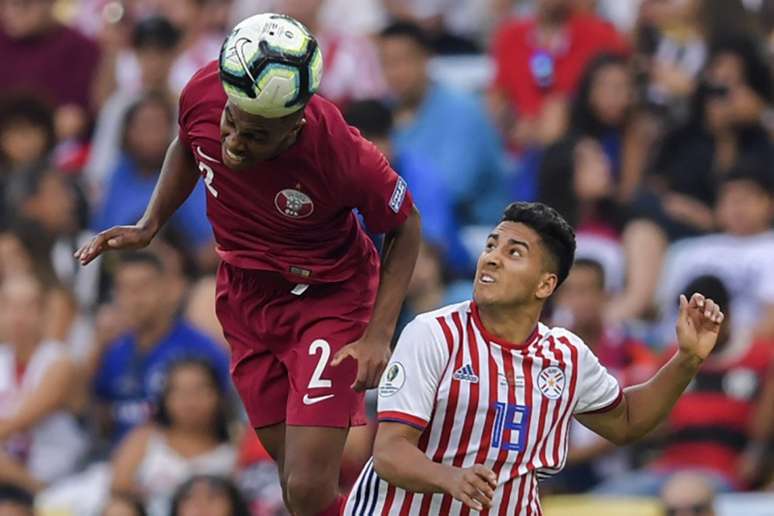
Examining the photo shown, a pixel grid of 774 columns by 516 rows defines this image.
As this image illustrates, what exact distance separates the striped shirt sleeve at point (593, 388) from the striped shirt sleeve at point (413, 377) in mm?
500

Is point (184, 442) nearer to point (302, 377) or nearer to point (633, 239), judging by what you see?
point (633, 239)

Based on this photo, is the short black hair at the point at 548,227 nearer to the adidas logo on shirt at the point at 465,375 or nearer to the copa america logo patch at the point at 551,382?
the copa america logo patch at the point at 551,382

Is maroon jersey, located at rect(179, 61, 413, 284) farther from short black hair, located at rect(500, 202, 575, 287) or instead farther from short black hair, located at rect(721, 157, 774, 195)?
short black hair, located at rect(721, 157, 774, 195)

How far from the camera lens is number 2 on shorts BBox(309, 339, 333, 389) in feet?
21.1

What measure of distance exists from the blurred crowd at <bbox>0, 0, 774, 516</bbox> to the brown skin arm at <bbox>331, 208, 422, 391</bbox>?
2.74 m

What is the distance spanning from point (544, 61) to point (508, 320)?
618 cm

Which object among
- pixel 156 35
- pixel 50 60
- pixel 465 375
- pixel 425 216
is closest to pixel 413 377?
pixel 465 375

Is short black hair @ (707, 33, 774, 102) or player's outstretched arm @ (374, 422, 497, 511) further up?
short black hair @ (707, 33, 774, 102)

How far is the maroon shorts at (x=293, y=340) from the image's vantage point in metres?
6.46

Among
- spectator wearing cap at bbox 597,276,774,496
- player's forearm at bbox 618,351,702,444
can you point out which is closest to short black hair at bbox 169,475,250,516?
spectator wearing cap at bbox 597,276,774,496

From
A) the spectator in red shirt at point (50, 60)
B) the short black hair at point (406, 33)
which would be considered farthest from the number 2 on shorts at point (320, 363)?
the spectator in red shirt at point (50, 60)

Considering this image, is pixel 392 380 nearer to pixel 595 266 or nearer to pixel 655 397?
pixel 655 397

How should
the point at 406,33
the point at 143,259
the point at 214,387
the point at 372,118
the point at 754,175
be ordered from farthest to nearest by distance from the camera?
the point at 406,33 → the point at 143,259 → the point at 372,118 → the point at 754,175 → the point at 214,387

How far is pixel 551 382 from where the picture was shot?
20.1 ft
